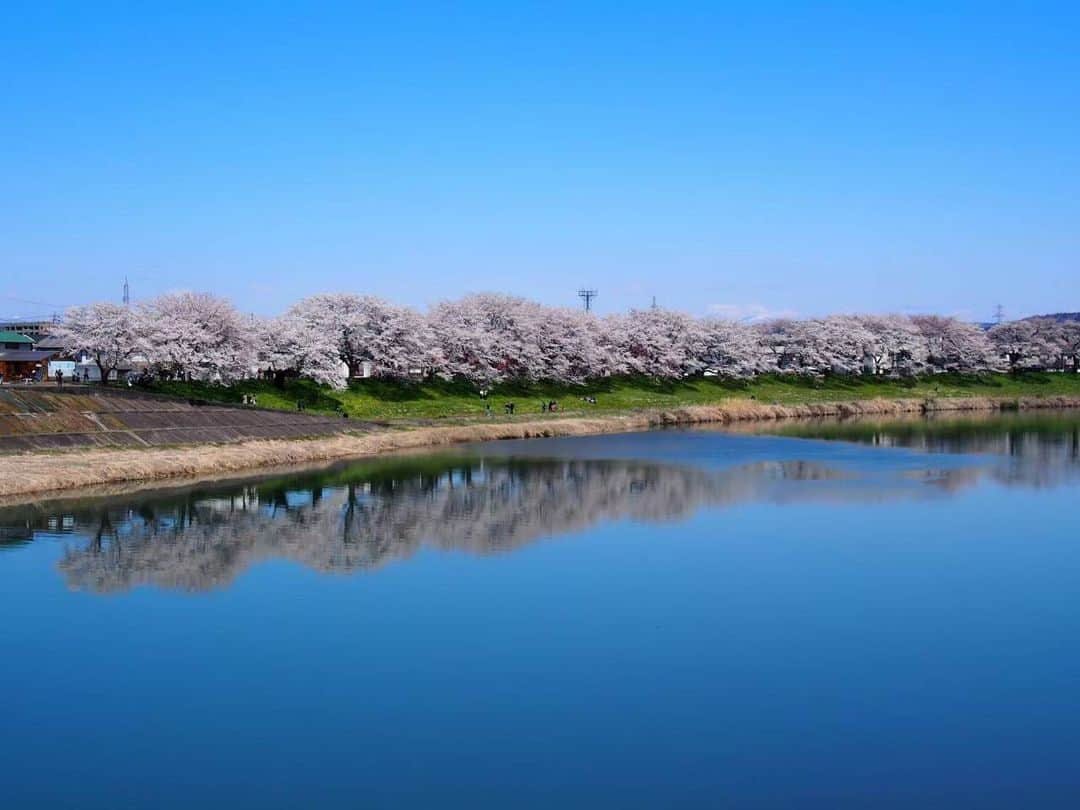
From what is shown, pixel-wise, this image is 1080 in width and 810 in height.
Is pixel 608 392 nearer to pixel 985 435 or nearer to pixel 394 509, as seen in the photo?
pixel 985 435

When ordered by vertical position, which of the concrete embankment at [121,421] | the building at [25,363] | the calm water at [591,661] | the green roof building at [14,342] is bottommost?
the calm water at [591,661]

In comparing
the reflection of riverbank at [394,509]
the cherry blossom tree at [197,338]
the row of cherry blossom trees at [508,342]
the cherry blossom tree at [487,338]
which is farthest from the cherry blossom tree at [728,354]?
the reflection of riverbank at [394,509]

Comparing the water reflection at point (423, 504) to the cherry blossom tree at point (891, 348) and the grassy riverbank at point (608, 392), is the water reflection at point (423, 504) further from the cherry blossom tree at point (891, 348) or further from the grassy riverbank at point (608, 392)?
the cherry blossom tree at point (891, 348)

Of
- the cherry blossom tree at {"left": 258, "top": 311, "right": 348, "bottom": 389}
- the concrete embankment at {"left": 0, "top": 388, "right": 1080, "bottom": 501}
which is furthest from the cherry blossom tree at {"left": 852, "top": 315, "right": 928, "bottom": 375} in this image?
the cherry blossom tree at {"left": 258, "top": 311, "right": 348, "bottom": 389}

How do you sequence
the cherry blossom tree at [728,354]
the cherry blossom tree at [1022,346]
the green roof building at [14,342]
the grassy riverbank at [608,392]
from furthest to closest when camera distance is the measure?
1. the cherry blossom tree at [1022,346]
2. the cherry blossom tree at [728,354]
3. the green roof building at [14,342]
4. the grassy riverbank at [608,392]

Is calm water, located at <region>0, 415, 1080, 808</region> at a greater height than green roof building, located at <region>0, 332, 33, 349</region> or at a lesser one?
lesser

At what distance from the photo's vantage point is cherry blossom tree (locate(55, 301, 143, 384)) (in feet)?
151

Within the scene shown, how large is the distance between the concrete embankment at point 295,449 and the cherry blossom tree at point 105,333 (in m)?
11.4

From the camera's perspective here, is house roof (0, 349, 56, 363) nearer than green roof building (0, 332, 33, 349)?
Yes

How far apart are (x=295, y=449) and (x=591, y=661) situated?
24.2 metres

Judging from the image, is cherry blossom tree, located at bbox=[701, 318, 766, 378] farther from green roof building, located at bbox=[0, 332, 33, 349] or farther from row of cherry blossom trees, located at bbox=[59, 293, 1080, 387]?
green roof building, located at bbox=[0, 332, 33, 349]

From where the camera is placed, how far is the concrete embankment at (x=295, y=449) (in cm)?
2900

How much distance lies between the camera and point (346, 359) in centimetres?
5512

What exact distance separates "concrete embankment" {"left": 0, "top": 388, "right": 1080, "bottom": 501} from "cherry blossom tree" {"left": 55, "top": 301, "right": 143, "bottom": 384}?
11.4 meters
